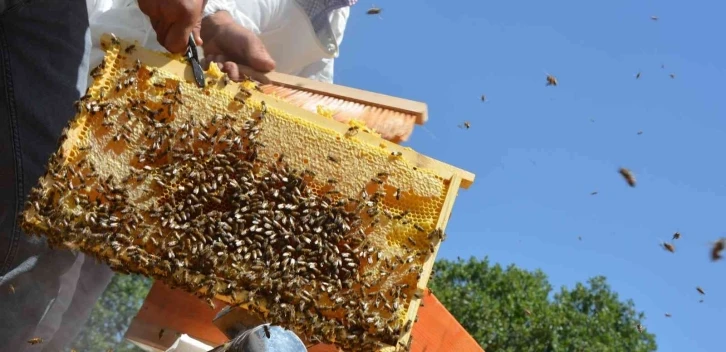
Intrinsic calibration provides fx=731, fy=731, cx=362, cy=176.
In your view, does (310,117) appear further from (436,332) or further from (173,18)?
(436,332)

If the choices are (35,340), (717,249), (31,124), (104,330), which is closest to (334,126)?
(31,124)

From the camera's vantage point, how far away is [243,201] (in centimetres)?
307

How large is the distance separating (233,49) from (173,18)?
2.79ft

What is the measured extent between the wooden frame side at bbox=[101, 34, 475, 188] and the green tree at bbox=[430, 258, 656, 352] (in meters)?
28.8

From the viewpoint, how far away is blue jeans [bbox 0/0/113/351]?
11.2 ft

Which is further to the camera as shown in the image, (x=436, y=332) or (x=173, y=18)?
(x=436, y=332)

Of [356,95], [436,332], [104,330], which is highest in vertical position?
[356,95]

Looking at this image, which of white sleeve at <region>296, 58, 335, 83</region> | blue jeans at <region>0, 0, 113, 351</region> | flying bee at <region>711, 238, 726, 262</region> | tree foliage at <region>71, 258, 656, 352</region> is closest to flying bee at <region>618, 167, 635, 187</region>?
flying bee at <region>711, 238, 726, 262</region>

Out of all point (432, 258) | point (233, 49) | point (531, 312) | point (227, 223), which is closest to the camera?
point (227, 223)

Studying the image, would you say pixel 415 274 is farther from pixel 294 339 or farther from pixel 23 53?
pixel 23 53

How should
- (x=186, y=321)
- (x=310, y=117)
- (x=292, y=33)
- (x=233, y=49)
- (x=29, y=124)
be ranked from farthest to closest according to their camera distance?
(x=292, y=33) → (x=233, y=49) → (x=186, y=321) → (x=29, y=124) → (x=310, y=117)

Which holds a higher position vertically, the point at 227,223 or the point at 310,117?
the point at 310,117

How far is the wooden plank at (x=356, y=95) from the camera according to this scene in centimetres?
396

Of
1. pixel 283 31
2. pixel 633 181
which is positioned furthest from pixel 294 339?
pixel 633 181
